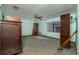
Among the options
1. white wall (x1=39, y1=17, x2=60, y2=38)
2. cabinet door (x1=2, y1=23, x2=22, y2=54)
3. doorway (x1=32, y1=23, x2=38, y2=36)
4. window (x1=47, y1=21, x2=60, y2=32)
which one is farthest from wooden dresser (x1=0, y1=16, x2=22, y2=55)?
window (x1=47, y1=21, x2=60, y2=32)

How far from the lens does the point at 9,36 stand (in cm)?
201

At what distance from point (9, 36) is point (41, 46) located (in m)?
0.66

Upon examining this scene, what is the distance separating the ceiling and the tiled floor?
439 millimetres

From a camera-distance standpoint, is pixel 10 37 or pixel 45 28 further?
pixel 10 37

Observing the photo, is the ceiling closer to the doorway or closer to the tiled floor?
the doorway

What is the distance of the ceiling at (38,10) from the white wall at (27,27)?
8 centimetres

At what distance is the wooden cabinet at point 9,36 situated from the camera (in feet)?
6.40

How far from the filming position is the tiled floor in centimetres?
187

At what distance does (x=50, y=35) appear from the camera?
1.94 m

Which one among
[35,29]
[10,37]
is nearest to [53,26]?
[35,29]

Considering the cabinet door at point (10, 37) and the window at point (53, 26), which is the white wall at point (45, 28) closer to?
the window at point (53, 26)

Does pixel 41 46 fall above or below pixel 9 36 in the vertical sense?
below

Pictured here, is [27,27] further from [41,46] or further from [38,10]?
[41,46]

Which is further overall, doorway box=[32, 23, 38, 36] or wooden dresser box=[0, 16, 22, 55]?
wooden dresser box=[0, 16, 22, 55]
